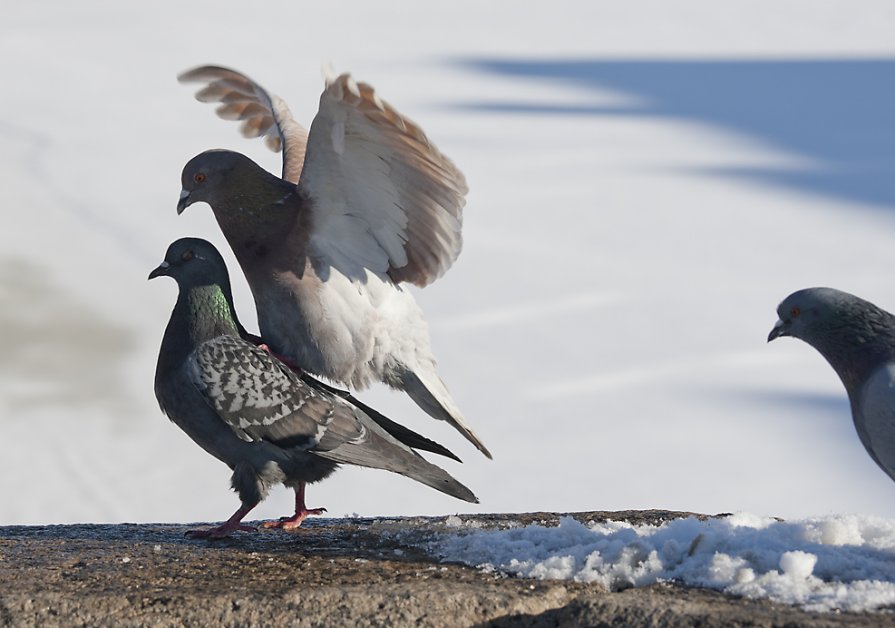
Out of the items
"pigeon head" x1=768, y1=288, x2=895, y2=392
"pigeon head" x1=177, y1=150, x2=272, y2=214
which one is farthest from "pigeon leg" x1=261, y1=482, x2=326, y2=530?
"pigeon head" x1=768, y1=288, x2=895, y2=392

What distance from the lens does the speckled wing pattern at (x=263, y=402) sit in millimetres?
3318

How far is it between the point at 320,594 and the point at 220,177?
1421 millimetres

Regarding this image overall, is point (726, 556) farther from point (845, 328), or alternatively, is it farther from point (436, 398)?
point (436, 398)

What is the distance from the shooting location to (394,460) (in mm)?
3398

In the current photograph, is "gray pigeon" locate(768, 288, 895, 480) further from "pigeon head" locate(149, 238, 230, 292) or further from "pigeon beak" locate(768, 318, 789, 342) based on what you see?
"pigeon head" locate(149, 238, 230, 292)

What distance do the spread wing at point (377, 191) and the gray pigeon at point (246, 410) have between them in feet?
1.28

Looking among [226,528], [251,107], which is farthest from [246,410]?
[251,107]

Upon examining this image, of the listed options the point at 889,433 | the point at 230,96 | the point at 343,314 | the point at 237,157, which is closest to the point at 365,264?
the point at 343,314

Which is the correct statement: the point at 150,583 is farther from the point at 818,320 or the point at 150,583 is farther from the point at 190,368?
the point at 818,320

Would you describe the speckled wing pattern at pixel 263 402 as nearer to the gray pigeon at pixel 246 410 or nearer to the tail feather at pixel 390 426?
the gray pigeon at pixel 246 410

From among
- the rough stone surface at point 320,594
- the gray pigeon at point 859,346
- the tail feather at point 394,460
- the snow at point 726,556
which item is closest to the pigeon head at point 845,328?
the gray pigeon at point 859,346

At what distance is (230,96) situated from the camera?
4773 millimetres

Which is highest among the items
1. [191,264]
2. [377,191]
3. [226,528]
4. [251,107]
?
[251,107]

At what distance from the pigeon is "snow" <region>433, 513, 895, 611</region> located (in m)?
0.80
